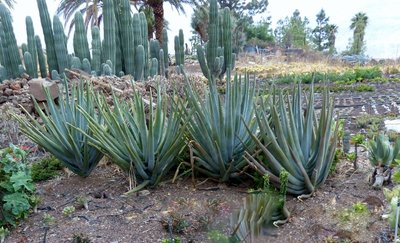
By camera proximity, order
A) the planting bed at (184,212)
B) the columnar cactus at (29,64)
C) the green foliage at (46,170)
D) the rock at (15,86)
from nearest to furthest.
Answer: the planting bed at (184,212)
the green foliage at (46,170)
the rock at (15,86)
the columnar cactus at (29,64)

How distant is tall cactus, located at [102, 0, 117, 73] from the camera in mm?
9502

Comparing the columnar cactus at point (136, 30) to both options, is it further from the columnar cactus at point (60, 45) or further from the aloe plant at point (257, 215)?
the aloe plant at point (257, 215)

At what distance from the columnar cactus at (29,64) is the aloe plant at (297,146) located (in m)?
7.66

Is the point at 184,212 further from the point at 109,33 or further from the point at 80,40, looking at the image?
the point at 80,40

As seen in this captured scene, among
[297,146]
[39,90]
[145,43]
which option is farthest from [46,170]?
[145,43]

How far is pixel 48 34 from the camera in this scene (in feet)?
31.2

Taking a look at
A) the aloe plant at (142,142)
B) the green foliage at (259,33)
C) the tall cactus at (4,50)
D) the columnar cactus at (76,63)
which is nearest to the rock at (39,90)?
the columnar cactus at (76,63)

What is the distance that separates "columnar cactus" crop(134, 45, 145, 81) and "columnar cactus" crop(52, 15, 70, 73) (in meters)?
1.71

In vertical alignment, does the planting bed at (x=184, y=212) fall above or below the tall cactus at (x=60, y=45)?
below

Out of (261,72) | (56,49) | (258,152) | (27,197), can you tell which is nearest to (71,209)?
(27,197)

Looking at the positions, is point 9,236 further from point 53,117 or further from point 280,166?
point 280,166

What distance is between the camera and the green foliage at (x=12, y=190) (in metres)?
2.78

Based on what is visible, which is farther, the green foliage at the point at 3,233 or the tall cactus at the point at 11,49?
the tall cactus at the point at 11,49

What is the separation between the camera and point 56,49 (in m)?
9.38
